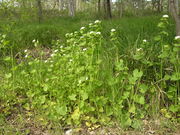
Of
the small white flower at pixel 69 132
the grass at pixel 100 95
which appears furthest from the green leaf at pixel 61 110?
the small white flower at pixel 69 132

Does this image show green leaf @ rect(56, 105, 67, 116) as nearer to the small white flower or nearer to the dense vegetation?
the dense vegetation

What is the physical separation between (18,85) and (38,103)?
535mm

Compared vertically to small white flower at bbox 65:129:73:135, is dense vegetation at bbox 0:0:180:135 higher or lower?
higher

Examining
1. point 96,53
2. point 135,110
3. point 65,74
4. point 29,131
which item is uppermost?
point 96,53

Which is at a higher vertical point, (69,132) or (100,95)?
(100,95)

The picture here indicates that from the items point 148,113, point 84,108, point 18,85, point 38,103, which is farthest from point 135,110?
point 18,85

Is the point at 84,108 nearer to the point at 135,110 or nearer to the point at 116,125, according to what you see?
the point at 116,125

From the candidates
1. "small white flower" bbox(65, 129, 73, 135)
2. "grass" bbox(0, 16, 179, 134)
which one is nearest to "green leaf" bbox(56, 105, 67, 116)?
"grass" bbox(0, 16, 179, 134)

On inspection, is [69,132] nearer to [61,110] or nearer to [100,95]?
[61,110]

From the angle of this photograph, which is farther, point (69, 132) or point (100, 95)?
point (100, 95)

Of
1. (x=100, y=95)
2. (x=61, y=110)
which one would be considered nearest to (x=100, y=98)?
(x=100, y=95)

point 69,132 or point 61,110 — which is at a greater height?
point 61,110

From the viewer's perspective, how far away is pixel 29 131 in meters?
1.83

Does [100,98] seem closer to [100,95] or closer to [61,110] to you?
[100,95]
